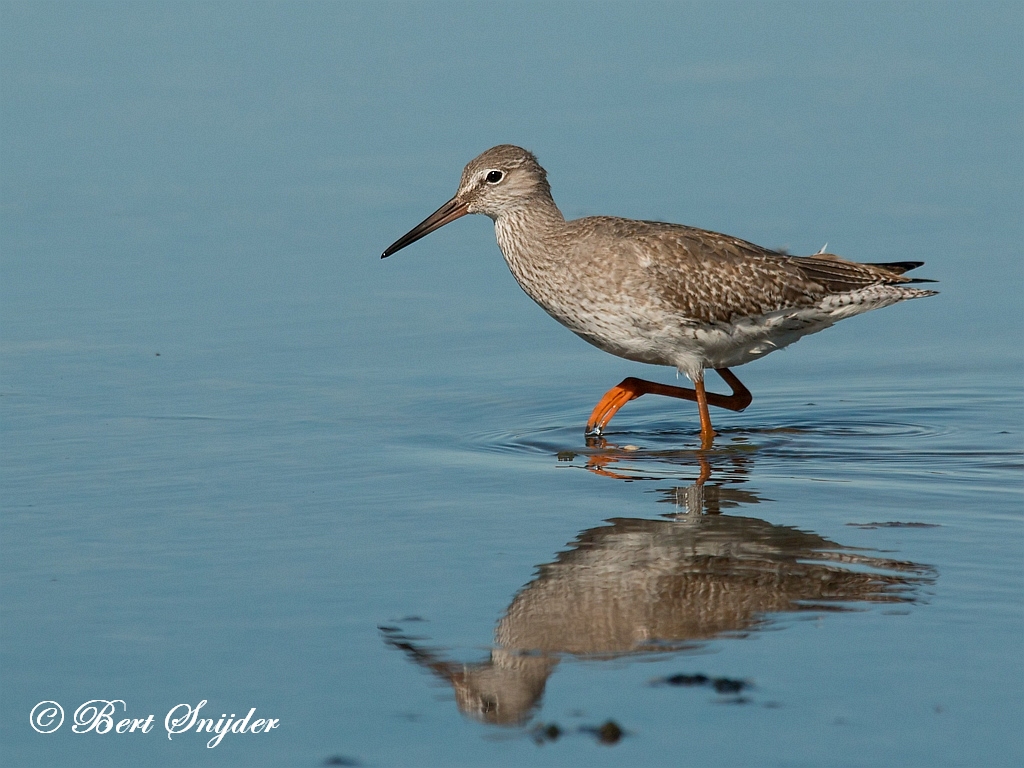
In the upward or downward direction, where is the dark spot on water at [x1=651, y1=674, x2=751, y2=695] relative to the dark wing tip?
downward

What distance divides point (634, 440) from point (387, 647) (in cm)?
468

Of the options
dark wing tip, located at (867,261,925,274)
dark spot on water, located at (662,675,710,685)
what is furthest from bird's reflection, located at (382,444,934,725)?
dark wing tip, located at (867,261,925,274)

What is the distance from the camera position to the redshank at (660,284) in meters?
11.2

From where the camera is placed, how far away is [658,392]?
11898 millimetres

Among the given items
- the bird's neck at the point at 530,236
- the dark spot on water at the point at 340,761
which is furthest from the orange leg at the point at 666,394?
the dark spot on water at the point at 340,761

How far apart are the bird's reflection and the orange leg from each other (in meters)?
2.10

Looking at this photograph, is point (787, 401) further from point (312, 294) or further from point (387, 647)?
point (387, 647)

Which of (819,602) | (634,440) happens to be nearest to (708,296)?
(634,440)

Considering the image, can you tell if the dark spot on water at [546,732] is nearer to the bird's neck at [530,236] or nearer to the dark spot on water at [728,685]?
the dark spot on water at [728,685]

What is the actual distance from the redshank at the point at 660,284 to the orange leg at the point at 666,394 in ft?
0.03

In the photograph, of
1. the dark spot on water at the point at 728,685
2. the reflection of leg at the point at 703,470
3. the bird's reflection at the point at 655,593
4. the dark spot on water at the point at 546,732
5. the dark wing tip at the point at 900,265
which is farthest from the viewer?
the dark wing tip at the point at 900,265

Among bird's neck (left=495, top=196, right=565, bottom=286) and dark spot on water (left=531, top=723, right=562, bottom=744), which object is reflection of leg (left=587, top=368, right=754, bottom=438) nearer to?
bird's neck (left=495, top=196, right=565, bottom=286)

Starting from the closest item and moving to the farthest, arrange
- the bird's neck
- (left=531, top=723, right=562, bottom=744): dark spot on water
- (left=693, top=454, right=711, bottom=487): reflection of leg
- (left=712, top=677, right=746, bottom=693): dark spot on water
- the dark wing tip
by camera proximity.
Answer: (left=531, top=723, right=562, bottom=744): dark spot on water, (left=712, top=677, right=746, bottom=693): dark spot on water, (left=693, top=454, right=711, bottom=487): reflection of leg, the bird's neck, the dark wing tip

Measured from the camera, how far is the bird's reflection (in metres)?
6.83
